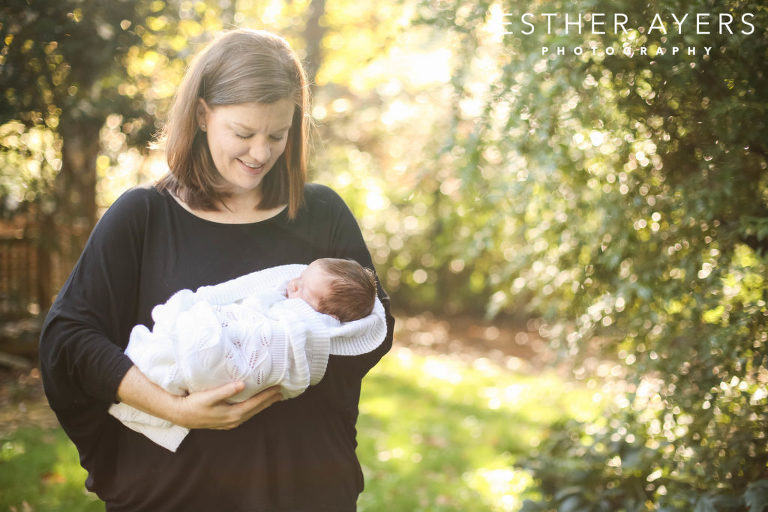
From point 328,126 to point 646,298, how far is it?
5540 mm

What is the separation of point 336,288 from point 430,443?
11.1ft

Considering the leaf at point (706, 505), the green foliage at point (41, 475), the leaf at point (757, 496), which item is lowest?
the green foliage at point (41, 475)

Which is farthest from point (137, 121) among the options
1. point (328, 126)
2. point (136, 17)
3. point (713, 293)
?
point (713, 293)

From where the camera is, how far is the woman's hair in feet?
5.34

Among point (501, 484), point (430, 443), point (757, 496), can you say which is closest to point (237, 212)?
point (757, 496)

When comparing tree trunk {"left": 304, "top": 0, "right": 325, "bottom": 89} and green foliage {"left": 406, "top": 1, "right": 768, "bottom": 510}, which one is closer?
green foliage {"left": 406, "top": 1, "right": 768, "bottom": 510}

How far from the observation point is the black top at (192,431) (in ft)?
4.91

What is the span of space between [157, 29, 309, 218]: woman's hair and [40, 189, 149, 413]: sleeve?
159 millimetres

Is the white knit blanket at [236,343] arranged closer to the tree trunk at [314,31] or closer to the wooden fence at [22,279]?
the wooden fence at [22,279]

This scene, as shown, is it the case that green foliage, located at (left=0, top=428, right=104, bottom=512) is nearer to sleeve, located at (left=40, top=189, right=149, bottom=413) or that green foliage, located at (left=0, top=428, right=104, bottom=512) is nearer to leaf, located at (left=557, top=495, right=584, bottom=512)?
sleeve, located at (left=40, top=189, right=149, bottom=413)

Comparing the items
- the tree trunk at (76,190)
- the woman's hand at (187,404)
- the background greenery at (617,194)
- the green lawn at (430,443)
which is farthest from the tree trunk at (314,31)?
the woman's hand at (187,404)

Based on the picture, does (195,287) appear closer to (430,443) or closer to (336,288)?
(336,288)

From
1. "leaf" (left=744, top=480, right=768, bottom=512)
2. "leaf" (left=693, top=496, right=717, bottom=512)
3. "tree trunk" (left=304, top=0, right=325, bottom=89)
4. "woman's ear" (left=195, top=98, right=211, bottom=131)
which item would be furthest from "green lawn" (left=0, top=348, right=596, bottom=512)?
"tree trunk" (left=304, top=0, right=325, bottom=89)

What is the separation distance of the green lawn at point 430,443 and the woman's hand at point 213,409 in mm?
2275
